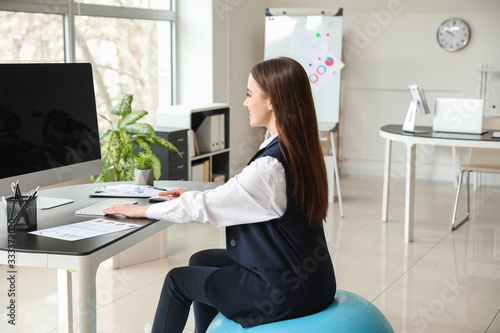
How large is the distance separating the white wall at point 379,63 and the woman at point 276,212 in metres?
4.39

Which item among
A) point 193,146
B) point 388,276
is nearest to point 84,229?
point 388,276

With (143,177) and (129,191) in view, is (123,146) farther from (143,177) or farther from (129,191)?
(129,191)

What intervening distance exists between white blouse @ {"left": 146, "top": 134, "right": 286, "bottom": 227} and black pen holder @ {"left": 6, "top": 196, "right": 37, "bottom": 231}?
0.49m

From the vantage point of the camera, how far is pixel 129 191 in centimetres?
250

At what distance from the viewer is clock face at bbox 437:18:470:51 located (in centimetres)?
665

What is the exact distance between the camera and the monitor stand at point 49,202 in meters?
2.23

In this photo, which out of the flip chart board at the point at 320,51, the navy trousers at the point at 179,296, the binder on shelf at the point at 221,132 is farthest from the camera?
the flip chart board at the point at 320,51

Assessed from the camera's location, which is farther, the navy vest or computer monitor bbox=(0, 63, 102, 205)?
computer monitor bbox=(0, 63, 102, 205)

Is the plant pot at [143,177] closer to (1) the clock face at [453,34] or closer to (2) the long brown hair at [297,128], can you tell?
(2) the long brown hair at [297,128]

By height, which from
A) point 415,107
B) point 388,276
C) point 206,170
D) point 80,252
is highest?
point 415,107

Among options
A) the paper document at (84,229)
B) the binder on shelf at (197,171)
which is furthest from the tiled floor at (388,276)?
the paper document at (84,229)

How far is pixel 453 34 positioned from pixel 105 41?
12.1ft

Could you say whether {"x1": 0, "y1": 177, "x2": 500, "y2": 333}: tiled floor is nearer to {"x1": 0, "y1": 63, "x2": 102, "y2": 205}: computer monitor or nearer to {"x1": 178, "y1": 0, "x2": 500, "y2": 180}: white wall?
{"x1": 0, "y1": 63, "x2": 102, "y2": 205}: computer monitor

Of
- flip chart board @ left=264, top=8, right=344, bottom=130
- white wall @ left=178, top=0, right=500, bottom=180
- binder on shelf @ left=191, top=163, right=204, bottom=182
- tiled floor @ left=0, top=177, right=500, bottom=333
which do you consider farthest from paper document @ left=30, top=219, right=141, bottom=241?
white wall @ left=178, top=0, right=500, bottom=180
